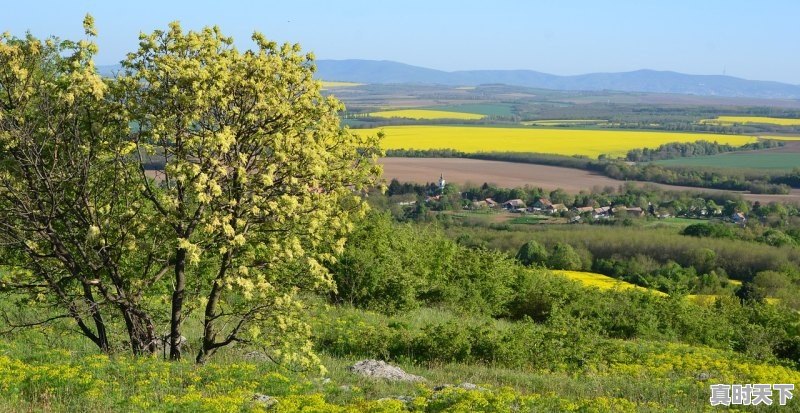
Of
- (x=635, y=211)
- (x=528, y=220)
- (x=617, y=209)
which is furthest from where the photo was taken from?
(x=617, y=209)

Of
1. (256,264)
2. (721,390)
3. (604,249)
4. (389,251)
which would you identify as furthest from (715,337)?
(604,249)

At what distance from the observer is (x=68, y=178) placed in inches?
503

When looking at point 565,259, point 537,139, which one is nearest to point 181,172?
point 565,259

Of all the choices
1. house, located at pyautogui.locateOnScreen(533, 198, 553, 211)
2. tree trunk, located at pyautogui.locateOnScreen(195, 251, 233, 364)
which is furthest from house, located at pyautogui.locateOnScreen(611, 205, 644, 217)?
tree trunk, located at pyautogui.locateOnScreen(195, 251, 233, 364)

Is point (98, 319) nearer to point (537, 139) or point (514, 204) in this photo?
point (514, 204)

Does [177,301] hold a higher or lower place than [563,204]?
higher

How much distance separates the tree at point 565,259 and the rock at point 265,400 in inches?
2392

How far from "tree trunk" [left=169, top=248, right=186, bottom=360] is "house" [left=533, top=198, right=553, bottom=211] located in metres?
94.2

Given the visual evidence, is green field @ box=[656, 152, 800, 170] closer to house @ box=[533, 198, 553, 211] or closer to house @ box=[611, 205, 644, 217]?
house @ box=[611, 205, 644, 217]

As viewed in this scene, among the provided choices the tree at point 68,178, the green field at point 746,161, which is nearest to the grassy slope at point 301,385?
the tree at point 68,178

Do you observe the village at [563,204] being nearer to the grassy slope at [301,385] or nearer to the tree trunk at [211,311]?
the grassy slope at [301,385]

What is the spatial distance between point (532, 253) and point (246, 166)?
6204 cm

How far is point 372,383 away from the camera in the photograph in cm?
1451

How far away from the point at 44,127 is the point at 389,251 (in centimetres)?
1736
